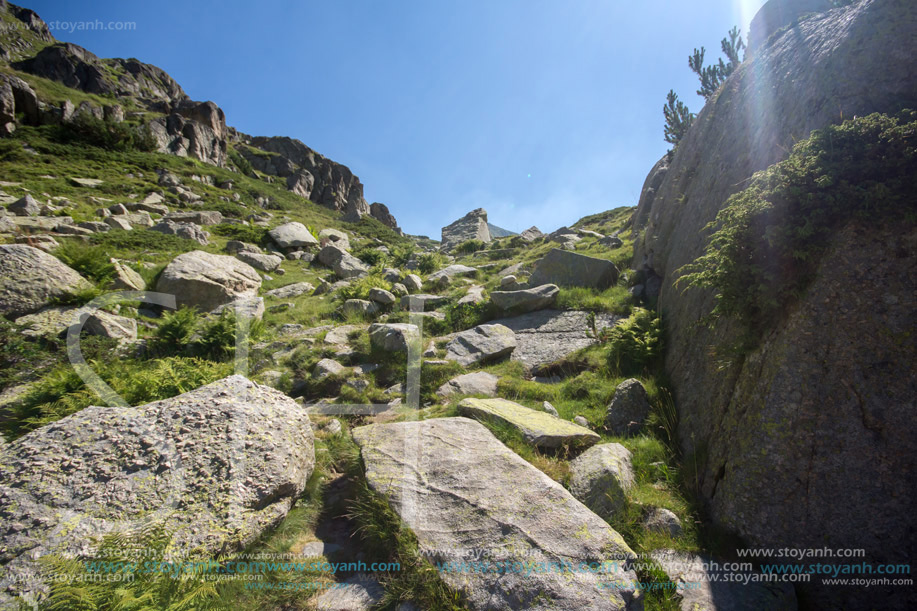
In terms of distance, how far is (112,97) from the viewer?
68062 millimetres

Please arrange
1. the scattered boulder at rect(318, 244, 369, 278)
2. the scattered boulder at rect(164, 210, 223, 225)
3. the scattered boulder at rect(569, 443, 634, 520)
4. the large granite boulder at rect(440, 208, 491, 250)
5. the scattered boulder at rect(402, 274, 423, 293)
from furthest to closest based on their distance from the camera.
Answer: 1. the large granite boulder at rect(440, 208, 491, 250)
2. the scattered boulder at rect(164, 210, 223, 225)
3. the scattered boulder at rect(318, 244, 369, 278)
4. the scattered boulder at rect(402, 274, 423, 293)
5. the scattered boulder at rect(569, 443, 634, 520)

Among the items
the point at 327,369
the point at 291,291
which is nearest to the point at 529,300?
the point at 327,369

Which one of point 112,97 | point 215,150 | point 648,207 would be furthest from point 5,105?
point 648,207

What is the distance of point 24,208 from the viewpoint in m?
16.0

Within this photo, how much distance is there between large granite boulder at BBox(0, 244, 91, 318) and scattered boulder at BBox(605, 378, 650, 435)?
11725mm

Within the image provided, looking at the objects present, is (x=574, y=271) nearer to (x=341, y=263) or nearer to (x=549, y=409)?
(x=549, y=409)

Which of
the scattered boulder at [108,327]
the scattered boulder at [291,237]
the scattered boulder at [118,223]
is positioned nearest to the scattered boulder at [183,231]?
the scattered boulder at [118,223]

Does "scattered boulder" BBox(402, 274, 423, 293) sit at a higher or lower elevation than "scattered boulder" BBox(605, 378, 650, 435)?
higher

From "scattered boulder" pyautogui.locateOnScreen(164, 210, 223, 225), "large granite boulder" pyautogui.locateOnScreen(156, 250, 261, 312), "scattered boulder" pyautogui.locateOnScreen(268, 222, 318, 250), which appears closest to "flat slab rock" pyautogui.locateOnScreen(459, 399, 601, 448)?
"large granite boulder" pyautogui.locateOnScreen(156, 250, 261, 312)

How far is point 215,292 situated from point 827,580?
13.9 meters

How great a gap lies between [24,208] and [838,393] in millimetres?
26832

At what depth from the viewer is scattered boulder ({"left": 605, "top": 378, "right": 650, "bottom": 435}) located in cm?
571

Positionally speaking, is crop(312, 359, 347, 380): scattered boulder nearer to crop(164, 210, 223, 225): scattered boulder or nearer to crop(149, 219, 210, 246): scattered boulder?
crop(149, 219, 210, 246): scattered boulder

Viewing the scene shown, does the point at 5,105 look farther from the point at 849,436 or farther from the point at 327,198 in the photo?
the point at 849,436
